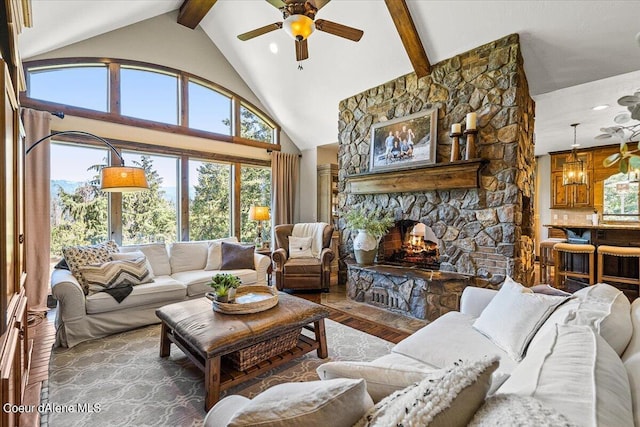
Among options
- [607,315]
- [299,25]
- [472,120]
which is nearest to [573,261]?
[472,120]

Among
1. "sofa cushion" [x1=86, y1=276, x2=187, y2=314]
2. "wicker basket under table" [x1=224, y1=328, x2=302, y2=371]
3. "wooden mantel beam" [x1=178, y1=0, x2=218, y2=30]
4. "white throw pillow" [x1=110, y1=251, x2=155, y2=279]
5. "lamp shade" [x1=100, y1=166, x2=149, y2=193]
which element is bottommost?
"wicker basket under table" [x1=224, y1=328, x2=302, y2=371]

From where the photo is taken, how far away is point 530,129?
3.56m

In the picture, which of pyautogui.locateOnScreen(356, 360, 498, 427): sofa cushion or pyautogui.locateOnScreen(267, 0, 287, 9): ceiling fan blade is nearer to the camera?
pyautogui.locateOnScreen(356, 360, 498, 427): sofa cushion

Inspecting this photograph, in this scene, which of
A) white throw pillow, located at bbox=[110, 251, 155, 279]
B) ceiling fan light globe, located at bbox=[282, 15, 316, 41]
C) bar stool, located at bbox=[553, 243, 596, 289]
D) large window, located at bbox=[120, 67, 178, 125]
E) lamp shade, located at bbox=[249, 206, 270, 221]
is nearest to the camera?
ceiling fan light globe, located at bbox=[282, 15, 316, 41]

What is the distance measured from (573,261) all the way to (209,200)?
5778 mm

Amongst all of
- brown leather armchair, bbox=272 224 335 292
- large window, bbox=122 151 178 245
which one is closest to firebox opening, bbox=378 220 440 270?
brown leather armchair, bbox=272 224 335 292

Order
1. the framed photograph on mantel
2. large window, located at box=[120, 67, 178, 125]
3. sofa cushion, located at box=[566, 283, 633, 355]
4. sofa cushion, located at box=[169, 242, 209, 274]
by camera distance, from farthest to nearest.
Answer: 1. large window, located at box=[120, 67, 178, 125]
2. sofa cushion, located at box=[169, 242, 209, 274]
3. the framed photograph on mantel
4. sofa cushion, located at box=[566, 283, 633, 355]

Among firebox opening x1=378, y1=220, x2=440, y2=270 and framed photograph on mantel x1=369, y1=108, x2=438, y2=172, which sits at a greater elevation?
framed photograph on mantel x1=369, y1=108, x2=438, y2=172

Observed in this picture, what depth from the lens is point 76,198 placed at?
4059mm

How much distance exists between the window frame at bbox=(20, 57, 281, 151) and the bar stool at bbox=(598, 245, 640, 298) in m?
5.41

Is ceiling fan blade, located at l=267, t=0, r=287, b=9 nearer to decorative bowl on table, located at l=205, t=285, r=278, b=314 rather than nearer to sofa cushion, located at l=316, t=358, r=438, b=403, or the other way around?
decorative bowl on table, located at l=205, t=285, r=278, b=314

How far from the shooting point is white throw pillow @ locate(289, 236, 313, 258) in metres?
4.97

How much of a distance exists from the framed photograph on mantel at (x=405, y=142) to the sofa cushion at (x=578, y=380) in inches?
116

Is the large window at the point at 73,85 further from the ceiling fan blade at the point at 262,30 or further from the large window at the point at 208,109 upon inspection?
the ceiling fan blade at the point at 262,30
